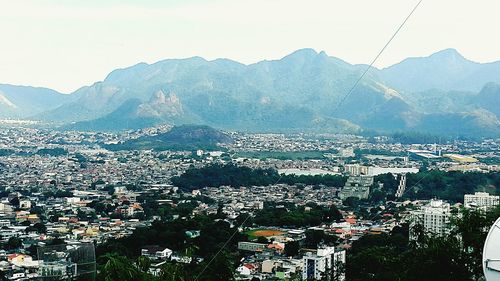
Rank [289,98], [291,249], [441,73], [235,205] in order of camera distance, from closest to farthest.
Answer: [291,249], [235,205], [289,98], [441,73]

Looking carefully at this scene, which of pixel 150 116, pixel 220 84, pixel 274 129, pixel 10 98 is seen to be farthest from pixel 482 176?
pixel 10 98

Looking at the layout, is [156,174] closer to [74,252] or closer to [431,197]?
[431,197]

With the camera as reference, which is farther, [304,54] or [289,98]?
[304,54]

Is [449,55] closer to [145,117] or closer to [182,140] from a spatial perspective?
[145,117]

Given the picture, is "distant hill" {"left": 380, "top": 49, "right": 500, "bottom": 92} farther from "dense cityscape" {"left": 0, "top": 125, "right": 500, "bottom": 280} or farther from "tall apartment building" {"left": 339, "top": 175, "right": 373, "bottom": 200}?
"tall apartment building" {"left": 339, "top": 175, "right": 373, "bottom": 200}

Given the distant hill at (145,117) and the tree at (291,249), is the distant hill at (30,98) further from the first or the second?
the tree at (291,249)

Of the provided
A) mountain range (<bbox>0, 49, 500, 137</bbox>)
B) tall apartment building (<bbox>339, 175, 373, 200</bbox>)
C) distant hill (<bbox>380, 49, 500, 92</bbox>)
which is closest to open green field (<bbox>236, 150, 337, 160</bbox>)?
mountain range (<bbox>0, 49, 500, 137</bbox>)

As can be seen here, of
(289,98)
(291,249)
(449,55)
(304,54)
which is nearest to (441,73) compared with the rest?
(449,55)

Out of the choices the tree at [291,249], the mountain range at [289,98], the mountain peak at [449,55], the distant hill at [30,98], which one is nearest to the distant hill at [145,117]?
the mountain range at [289,98]
